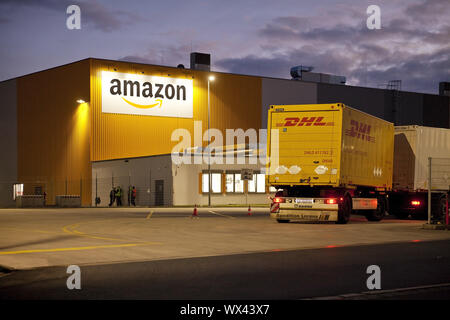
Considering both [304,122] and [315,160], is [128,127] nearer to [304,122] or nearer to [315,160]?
[304,122]

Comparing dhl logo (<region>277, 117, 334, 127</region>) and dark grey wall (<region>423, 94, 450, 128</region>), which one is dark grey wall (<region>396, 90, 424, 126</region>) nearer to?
dark grey wall (<region>423, 94, 450, 128</region>)

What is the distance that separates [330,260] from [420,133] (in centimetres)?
1652

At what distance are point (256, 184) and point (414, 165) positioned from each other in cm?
2467

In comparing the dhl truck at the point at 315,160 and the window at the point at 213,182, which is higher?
the dhl truck at the point at 315,160

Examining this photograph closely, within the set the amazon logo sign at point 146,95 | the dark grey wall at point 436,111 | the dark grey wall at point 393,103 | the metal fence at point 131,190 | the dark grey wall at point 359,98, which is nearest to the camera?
the metal fence at point 131,190

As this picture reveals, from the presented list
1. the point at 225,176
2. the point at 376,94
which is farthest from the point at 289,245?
the point at 376,94

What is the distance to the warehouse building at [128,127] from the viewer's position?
4825 centimetres

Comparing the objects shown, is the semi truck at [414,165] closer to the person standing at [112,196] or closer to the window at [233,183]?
the window at [233,183]

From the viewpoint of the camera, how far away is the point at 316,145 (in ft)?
72.9

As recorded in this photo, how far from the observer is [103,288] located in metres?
8.65

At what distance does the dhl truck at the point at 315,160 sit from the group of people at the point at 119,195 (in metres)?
25.0

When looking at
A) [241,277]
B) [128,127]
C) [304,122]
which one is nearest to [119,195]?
[128,127]

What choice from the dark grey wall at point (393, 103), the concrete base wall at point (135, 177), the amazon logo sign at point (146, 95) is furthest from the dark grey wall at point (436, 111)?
the concrete base wall at point (135, 177)
